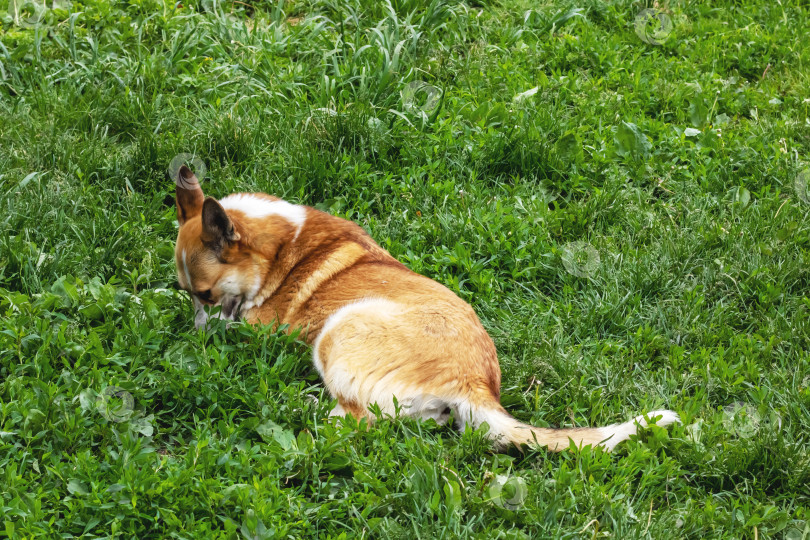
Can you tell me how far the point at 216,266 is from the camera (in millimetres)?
4340

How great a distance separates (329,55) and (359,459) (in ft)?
12.1

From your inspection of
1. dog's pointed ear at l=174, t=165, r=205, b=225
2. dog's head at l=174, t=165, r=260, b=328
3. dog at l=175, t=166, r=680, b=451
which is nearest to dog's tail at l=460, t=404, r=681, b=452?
dog at l=175, t=166, r=680, b=451

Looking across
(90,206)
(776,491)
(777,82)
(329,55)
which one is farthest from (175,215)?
(777,82)

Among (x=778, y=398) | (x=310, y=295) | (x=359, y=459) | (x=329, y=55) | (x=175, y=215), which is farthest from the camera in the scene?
(x=329, y=55)

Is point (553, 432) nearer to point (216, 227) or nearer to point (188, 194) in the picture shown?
point (216, 227)

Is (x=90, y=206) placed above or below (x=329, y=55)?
below

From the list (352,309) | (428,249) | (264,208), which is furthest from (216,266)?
(428,249)

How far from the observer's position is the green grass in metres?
3.36

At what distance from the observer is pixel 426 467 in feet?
11.1

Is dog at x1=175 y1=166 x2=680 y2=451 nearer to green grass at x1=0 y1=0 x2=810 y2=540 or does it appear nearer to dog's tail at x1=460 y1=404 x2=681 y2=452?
dog's tail at x1=460 y1=404 x2=681 y2=452

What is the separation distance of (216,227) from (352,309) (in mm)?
819

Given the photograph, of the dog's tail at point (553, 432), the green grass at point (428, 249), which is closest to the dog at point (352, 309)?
the dog's tail at point (553, 432)

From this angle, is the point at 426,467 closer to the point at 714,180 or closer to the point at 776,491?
the point at 776,491

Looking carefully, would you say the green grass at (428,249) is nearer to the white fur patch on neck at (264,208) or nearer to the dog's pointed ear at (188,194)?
the dog's pointed ear at (188,194)
